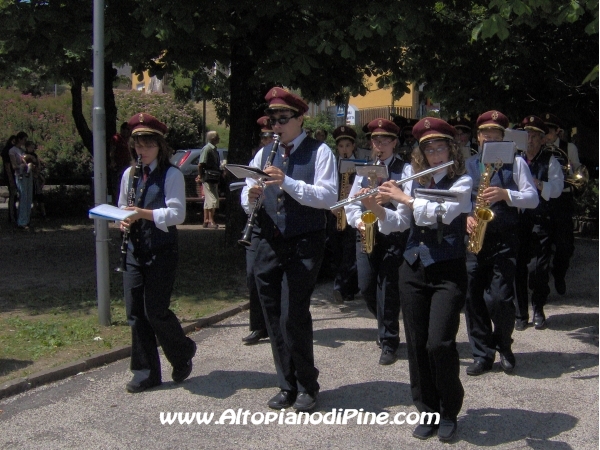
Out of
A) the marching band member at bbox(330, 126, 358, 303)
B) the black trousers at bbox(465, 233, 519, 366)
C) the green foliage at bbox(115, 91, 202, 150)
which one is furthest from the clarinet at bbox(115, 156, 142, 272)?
the green foliage at bbox(115, 91, 202, 150)

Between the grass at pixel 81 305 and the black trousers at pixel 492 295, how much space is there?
3.01 m

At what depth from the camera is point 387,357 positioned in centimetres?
677

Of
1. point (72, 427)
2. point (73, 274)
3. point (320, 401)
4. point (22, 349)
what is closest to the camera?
point (72, 427)

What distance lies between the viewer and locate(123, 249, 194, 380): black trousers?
591 centimetres

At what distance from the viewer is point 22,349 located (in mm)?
7066

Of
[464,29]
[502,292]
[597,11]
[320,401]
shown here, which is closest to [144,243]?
[320,401]

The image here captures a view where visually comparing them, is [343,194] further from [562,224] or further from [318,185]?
[318,185]

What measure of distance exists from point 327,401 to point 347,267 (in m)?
3.49

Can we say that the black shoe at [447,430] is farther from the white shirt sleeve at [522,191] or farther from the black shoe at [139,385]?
the black shoe at [139,385]

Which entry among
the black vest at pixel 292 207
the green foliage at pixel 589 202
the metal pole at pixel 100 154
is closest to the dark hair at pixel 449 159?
the black vest at pixel 292 207

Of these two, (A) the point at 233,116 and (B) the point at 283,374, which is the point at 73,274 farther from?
(B) the point at 283,374

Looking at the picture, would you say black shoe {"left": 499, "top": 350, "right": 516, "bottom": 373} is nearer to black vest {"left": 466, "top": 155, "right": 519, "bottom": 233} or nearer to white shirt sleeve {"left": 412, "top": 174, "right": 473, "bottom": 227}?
black vest {"left": 466, "top": 155, "right": 519, "bottom": 233}

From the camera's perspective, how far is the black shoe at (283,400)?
220 inches

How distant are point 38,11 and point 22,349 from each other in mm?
4604
